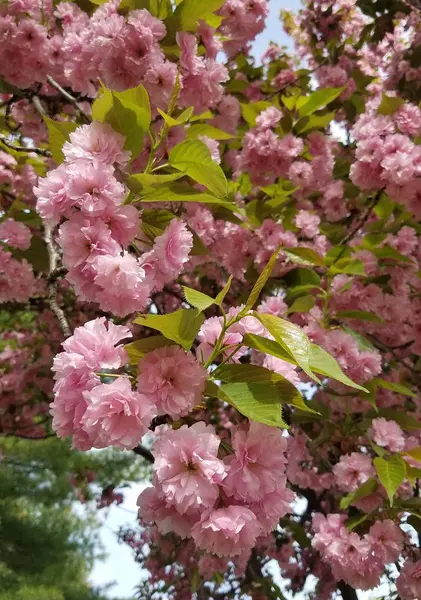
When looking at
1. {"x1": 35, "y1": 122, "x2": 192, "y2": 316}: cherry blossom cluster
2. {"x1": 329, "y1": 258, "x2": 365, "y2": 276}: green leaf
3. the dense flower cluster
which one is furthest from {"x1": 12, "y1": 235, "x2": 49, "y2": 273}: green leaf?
{"x1": 329, "y1": 258, "x2": 365, "y2": 276}: green leaf

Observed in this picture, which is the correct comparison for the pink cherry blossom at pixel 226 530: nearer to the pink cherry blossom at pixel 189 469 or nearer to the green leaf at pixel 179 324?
the pink cherry blossom at pixel 189 469

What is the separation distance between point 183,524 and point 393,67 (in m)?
3.51

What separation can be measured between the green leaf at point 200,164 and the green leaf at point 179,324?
0.35 metres

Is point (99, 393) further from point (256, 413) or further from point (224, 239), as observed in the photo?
point (224, 239)

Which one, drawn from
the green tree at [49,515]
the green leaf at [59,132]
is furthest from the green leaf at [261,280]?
the green tree at [49,515]

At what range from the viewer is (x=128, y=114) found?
45.6 inches

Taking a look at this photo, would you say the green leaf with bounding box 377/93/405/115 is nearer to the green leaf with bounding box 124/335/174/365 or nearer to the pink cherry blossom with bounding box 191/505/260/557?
the green leaf with bounding box 124/335/174/365

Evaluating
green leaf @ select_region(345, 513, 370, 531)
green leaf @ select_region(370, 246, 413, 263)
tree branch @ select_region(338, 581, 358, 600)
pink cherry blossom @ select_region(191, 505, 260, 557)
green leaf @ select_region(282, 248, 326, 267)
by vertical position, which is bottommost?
tree branch @ select_region(338, 581, 358, 600)

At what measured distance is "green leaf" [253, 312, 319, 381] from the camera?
2.76 feet

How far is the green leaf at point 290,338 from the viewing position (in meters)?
0.84

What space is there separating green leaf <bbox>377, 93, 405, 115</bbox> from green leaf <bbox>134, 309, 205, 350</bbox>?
1793 millimetres

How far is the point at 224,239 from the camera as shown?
267cm

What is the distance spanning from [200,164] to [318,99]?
156cm

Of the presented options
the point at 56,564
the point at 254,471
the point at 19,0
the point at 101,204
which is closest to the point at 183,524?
the point at 254,471
